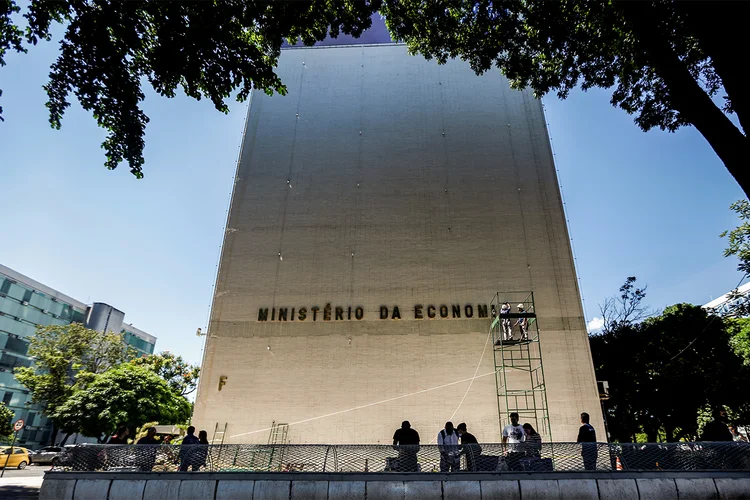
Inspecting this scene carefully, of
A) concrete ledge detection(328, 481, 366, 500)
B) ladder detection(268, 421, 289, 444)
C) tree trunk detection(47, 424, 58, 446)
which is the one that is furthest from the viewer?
tree trunk detection(47, 424, 58, 446)

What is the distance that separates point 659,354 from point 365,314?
12984 mm

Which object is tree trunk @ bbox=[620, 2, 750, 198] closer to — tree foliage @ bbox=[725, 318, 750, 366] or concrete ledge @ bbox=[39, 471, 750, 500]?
concrete ledge @ bbox=[39, 471, 750, 500]

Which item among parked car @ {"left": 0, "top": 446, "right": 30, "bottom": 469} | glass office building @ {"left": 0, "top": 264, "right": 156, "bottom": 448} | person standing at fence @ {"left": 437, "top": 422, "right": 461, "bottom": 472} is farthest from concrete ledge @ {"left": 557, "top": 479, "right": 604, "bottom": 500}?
glass office building @ {"left": 0, "top": 264, "right": 156, "bottom": 448}

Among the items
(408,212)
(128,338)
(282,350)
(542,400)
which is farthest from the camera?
(128,338)

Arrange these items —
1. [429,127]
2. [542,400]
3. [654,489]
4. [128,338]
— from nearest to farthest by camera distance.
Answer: [654,489]
[542,400]
[429,127]
[128,338]

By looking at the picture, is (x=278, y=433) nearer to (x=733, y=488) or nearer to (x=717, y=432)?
(x=717, y=432)

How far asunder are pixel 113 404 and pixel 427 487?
18.2 meters

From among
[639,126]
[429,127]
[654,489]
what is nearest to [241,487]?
[654,489]

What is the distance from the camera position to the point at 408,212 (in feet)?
52.6

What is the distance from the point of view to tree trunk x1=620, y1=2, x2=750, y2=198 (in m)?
4.79

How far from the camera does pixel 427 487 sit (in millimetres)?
5602

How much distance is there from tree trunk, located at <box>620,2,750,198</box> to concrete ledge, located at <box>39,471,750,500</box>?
12.8 feet

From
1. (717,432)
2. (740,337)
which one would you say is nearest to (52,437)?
(717,432)

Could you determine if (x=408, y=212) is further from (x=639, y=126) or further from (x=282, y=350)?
(x=639, y=126)
